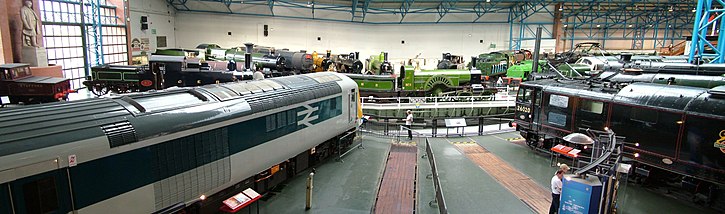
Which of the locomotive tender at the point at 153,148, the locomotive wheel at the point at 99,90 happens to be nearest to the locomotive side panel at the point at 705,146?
the locomotive tender at the point at 153,148

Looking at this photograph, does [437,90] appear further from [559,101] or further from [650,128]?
[650,128]

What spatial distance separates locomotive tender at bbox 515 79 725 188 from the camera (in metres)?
10.4

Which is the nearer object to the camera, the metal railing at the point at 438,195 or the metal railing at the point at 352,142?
the metal railing at the point at 438,195

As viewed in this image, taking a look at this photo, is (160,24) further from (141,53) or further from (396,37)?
(396,37)

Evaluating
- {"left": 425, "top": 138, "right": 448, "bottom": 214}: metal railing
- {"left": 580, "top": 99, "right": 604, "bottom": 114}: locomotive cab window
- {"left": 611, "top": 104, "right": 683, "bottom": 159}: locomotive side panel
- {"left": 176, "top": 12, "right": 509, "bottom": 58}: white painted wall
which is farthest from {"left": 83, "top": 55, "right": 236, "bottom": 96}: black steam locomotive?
{"left": 176, "top": 12, "right": 509, "bottom": 58}: white painted wall

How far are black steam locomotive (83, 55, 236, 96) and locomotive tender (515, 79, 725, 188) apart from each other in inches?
568

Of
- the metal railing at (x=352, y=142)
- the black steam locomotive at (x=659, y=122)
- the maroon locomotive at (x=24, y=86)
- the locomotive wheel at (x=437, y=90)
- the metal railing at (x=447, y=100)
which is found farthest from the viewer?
the locomotive wheel at (x=437, y=90)

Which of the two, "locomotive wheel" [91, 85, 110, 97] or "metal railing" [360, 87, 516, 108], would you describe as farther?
"locomotive wheel" [91, 85, 110, 97]

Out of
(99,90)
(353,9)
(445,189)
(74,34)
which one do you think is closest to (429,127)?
(445,189)

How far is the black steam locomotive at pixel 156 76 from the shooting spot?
20422 mm

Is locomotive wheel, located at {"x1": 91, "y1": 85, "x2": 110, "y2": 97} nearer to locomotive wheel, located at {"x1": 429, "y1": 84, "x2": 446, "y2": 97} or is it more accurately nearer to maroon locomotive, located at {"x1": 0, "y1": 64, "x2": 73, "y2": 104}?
maroon locomotive, located at {"x1": 0, "y1": 64, "x2": 73, "y2": 104}

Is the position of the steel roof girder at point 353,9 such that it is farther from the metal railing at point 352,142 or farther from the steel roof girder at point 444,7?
the metal railing at point 352,142

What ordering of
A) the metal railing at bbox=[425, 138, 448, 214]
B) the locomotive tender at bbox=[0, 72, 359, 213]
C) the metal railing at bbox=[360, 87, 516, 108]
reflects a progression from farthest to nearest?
the metal railing at bbox=[360, 87, 516, 108]
the metal railing at bbox=[425, 138, 448, 214]
the locomotive tender at bbox=[0, 72, 359, 213]

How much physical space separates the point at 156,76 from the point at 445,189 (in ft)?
51.6
